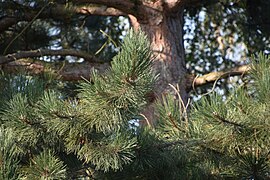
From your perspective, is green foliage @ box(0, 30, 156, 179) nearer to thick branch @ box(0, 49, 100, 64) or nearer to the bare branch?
thick branch @ box(0, 49, 100, 64)

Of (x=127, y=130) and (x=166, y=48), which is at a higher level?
(x=127, y=130)

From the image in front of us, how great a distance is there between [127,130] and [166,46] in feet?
6.83

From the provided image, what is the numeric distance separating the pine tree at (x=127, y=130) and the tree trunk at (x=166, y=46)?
1.49 m

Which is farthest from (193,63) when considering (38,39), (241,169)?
(241,169)

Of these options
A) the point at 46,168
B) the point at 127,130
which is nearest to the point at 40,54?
the point at 127,130

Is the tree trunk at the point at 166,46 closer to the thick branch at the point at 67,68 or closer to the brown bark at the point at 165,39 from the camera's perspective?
the brown bark at the point at 165,39

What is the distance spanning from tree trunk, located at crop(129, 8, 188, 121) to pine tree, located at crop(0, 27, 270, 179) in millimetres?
1490

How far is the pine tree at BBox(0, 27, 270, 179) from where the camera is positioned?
8.85 feet

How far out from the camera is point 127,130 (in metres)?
2.88

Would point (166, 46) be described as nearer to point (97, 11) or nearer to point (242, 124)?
point (97, 11)

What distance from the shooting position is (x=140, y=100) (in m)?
2.71

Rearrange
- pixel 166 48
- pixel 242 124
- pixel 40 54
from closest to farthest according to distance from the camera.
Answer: pixel 242 124
pixel 40 54
pixel 166 48

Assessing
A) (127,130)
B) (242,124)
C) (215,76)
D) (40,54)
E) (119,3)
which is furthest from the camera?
(215,76)

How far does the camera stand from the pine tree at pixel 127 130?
2697 millimetres
